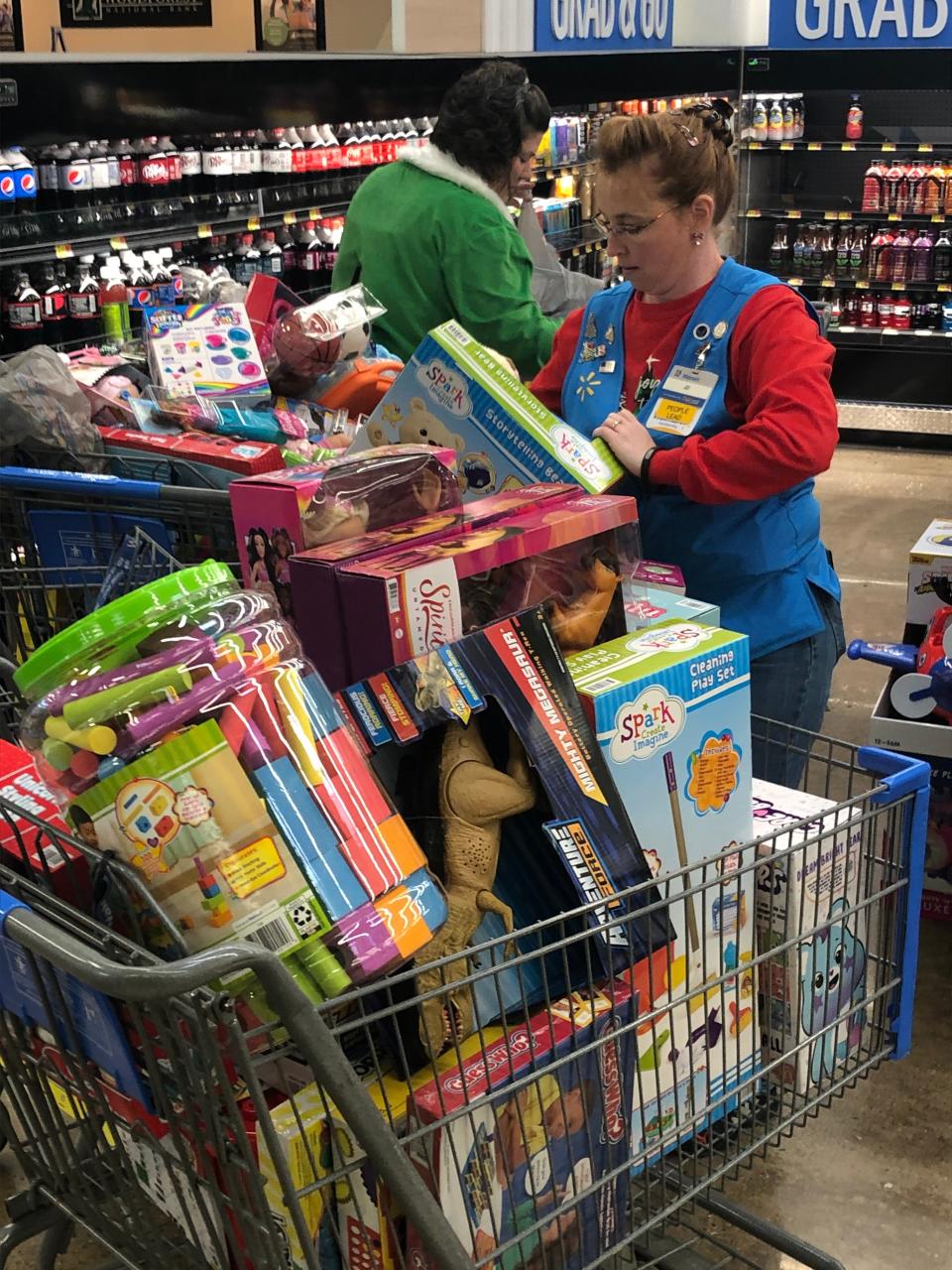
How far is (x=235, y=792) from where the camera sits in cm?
117

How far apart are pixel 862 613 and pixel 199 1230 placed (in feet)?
13.6

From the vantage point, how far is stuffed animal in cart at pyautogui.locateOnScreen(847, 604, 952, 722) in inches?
117

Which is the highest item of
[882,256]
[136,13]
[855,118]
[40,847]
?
[136,13]

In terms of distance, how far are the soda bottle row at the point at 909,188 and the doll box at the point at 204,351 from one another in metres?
5.77

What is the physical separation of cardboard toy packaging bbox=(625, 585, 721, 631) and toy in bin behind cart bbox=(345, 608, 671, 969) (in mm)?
286

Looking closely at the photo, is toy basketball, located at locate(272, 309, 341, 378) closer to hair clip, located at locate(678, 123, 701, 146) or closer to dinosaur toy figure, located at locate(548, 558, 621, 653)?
hair clip, located at locate(678, 123, 701, 146)

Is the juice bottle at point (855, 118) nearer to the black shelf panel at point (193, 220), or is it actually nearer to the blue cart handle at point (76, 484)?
the black shelf panel at point (193, 220)

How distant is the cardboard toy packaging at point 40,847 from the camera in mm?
1277

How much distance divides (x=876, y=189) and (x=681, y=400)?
6.20m

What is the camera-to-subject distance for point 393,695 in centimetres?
134

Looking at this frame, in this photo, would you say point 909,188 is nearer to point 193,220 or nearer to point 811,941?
point 193,220

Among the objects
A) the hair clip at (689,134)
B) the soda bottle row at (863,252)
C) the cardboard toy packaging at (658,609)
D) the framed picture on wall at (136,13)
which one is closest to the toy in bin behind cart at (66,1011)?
the cardboard toy packaging at (658,609)

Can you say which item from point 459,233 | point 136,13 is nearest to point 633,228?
point 459,233

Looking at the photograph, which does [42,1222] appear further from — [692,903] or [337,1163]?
[692,903]
